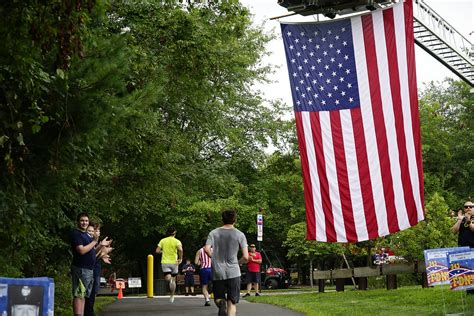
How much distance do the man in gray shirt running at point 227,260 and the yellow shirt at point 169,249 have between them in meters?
8.69

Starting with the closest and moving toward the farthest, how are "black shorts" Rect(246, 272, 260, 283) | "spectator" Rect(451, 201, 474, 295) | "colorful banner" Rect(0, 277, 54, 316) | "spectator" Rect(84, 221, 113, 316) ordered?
1. "colorful banner" Rect(0, 277, 54, 316)
2. "spectator" Rect(84, 221, 113, 316)
3. "spectator" Rect(451, 201, 474, 295)
4. "black shorts" Rect(246, 272, 260, 283)

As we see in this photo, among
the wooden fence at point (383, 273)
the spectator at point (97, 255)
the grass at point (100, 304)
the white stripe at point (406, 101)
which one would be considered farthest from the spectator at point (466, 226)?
the grass at point (100, 304)

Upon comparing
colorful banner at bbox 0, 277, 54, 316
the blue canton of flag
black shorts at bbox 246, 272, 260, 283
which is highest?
the blue canton of flag

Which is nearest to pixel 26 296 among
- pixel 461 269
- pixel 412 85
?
pixel 461 269

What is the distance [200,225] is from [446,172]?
14109mm

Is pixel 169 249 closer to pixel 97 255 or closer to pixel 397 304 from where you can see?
pixel 397 304

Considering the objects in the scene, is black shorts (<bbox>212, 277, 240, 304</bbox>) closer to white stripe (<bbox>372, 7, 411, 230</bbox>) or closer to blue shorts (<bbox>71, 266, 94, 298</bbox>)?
blue shorts (<bbox>71, 266, 94, 298</bbox>)

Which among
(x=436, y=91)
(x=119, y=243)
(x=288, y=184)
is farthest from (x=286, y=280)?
(x=436, y=91)

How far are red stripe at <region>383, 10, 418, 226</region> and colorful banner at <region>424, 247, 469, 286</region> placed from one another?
7.97 feet

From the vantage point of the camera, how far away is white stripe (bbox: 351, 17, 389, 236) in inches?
595

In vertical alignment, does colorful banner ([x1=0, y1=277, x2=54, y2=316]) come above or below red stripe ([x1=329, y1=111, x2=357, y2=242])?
below

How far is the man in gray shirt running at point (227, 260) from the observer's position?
37.8 ft

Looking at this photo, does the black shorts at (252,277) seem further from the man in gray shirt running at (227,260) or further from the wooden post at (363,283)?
the man in gray shirt running at (227,260)

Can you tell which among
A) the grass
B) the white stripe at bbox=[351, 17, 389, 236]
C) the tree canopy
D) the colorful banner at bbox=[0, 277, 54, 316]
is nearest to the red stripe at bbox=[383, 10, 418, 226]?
the white stripe at bbox=[351, 17, 389, 236]
